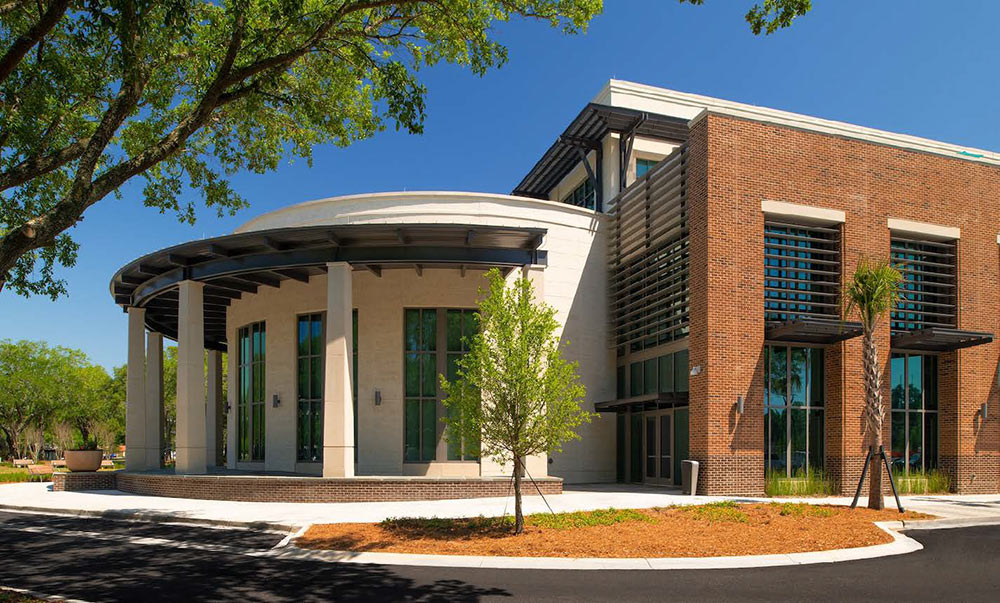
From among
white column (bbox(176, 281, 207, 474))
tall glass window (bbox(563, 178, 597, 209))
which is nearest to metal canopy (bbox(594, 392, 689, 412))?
tall glass window (bbox(563, 178, 597, 209))

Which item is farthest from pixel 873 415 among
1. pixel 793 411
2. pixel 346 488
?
pixel 346 488

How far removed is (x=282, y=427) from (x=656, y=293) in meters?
13.4

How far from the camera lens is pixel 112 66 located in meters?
12.8

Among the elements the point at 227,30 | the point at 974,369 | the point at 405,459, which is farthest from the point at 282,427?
the point at 974,369

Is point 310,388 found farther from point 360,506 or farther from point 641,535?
point 641,535

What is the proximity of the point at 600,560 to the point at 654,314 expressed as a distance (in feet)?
43.1

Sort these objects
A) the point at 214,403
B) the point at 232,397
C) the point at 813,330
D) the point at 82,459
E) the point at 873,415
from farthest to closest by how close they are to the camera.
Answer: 1. the point at 214,403
2. the point at 232,397
3. the point at 82,459
4. the point at 813,330
5. the point at 873,415

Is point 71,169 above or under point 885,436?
above

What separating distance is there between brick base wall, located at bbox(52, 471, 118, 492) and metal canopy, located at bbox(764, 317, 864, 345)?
2105cm

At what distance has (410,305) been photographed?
79.3 feet

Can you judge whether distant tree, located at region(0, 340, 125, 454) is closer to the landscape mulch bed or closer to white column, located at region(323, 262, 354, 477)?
white column, located at region(323, 262, 354, 477)

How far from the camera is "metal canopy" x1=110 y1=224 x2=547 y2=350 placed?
20.9m

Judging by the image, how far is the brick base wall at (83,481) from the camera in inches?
948

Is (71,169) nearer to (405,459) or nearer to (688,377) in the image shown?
(405,459)
